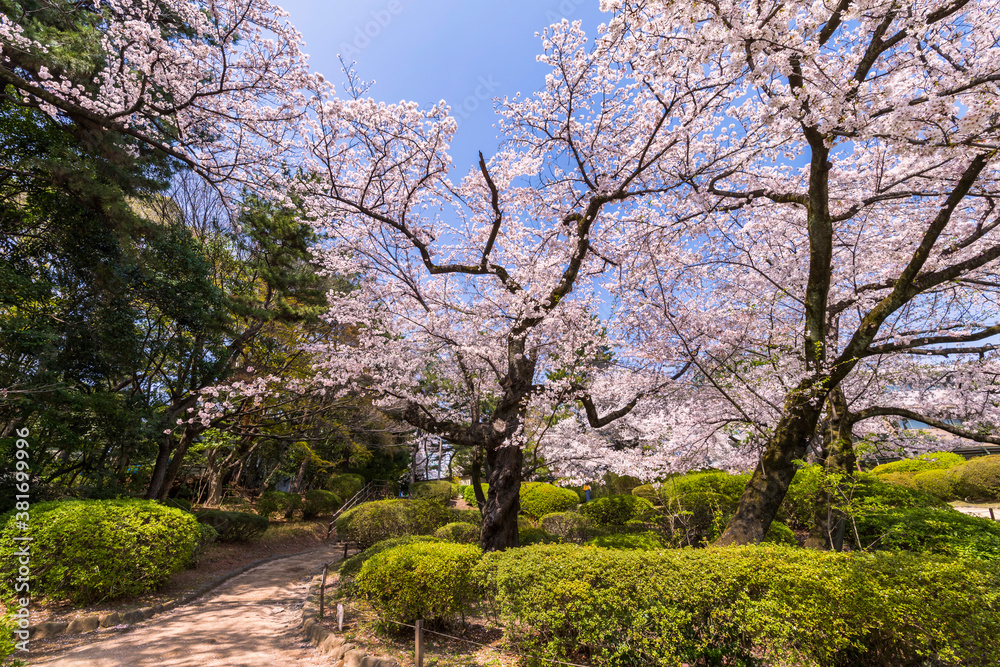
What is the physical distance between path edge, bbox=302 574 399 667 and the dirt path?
98mm

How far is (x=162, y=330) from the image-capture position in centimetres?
1003

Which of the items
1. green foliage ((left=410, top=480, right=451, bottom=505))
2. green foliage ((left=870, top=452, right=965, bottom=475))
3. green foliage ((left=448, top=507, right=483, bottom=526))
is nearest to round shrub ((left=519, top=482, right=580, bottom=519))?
green foliage ((left=448, top=507, right=483, bottom=526))

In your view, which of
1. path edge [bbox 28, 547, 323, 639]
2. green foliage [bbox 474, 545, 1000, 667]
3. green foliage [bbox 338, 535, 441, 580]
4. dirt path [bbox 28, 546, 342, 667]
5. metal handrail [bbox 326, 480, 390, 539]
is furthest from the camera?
metal handrail [bbox 326, 480, 390, 539]

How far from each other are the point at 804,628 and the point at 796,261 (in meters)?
6.26

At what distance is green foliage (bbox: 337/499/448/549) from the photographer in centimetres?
971

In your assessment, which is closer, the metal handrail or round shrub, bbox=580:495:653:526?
round shrub, bbox=580:495:653:526

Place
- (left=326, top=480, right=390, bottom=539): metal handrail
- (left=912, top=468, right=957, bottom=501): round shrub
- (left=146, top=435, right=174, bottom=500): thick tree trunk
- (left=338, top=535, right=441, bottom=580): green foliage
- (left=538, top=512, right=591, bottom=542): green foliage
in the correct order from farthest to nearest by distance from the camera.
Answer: (left=326, top=480, right=390, bottom=539): metal handrail
(left=912, top=468, right=957, bottom=501): round shrub
(left=538, top=512, right=591, bottom=542): green foliage
(left=146, top=435, right=174, bottom=500): thick tree trunk
(left=338, top=535, right=441, bottom=580): green foliage

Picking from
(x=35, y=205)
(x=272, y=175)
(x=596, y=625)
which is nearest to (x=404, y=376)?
(x=272, y=175)

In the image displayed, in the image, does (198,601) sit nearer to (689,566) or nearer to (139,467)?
(139,467)

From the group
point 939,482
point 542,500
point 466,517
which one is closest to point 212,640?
point 466,517

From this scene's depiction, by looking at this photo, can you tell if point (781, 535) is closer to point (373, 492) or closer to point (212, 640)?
point (212, 640)

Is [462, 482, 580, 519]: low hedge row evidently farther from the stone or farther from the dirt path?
the stone

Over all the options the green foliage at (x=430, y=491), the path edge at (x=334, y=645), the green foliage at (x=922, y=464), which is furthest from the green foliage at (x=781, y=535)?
the green foliage at (x=430, y=491)

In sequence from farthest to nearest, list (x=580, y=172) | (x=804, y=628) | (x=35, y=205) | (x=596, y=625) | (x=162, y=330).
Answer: (x=162, y=330)
(x=35, y=205)
(x=580, y=172)
(x=596, y=625)
(x=804, y=628)
